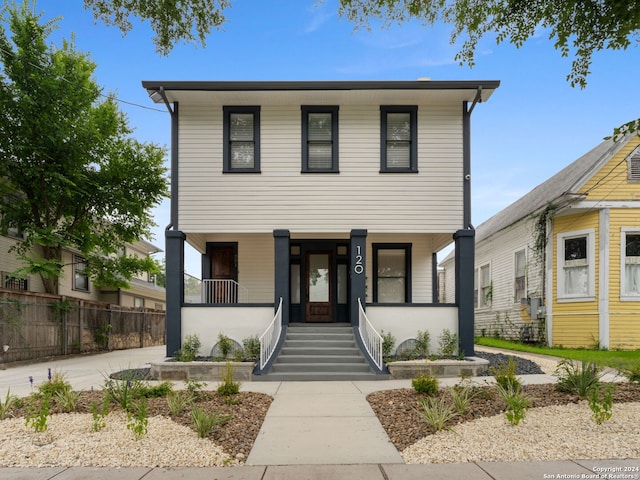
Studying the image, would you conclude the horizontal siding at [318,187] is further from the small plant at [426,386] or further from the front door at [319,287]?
the small plant at [426,386]

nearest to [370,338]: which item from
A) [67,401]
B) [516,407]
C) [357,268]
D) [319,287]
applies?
[357,268]

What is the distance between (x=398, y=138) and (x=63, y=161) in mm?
10967

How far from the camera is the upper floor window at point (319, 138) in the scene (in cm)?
1138

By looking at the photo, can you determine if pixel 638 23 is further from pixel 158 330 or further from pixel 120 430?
pixel 158 330

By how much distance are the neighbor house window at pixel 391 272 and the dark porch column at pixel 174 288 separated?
5.53 metres

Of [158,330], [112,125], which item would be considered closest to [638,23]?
[112,125]

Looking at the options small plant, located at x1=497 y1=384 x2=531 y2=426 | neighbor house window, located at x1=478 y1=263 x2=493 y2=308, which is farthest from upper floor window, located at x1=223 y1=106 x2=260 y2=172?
neighbor house window, located at x1=478 y1=263 x2=493 y2=308

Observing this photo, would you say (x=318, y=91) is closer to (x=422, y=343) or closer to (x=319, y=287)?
(x=319, y=287)

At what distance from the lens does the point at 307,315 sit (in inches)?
508

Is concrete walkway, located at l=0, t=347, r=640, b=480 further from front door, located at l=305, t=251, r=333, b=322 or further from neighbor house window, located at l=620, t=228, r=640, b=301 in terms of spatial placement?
neighbor house window, located at l=620, t=228, r=640, b=301

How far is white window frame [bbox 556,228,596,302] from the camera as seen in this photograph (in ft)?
43.0

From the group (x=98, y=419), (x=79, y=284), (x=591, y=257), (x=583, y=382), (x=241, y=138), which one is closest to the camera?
(x=98, y=419)

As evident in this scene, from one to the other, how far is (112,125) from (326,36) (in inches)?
365

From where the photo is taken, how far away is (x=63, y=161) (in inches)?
585
